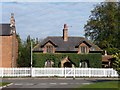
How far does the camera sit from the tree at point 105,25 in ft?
257

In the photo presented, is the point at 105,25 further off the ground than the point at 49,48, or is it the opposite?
the point at 105,25

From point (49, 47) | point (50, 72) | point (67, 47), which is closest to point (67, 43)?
point (67, 47)

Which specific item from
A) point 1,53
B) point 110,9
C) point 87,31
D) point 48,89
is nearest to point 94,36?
point 87,31

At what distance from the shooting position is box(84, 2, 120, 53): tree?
78.3 metres

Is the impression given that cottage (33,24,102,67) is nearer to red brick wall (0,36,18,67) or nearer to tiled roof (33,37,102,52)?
tiled roof (33,37,102,52)

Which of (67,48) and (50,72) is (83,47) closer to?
(67,48)

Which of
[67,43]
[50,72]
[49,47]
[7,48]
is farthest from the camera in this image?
[67,43]

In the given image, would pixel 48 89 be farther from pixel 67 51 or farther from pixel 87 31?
pixel 87 31

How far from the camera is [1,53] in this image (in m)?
61.1

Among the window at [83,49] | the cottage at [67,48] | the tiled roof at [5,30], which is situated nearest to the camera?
the tiled roof at [5,30]

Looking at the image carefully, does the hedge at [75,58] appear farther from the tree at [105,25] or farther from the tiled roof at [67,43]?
the tree at [105,25]

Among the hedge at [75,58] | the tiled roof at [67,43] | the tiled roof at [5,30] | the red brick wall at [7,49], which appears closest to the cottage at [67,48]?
the tiled roof at [67,43]

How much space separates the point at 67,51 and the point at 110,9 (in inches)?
829

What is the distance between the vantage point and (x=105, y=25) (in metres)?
80.2
